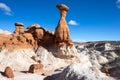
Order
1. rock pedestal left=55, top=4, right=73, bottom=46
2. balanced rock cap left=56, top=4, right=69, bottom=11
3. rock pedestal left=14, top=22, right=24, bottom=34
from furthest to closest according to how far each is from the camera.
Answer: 1. rock pedestal left=14, top=22, right=24, bottom=34
2. balanced rock cap left=56, top=4, right=69, bottom=11
3. rock pedestal left=55, top=4, right=73, bottom=46

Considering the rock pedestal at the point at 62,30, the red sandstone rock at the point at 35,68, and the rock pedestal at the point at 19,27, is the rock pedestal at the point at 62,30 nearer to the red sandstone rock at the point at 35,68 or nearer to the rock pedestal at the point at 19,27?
the rock pedestal at the point at 19,27

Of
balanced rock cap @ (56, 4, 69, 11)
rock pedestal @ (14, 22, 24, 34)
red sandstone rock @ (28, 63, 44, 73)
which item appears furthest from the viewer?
rock pedestal @ (14, 22, 24, 34)

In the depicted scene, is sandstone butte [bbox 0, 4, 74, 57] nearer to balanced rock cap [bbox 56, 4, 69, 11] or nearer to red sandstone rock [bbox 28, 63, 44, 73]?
balanced rock cap [bbox 56, 4, 69, 11]

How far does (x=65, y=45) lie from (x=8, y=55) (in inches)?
371

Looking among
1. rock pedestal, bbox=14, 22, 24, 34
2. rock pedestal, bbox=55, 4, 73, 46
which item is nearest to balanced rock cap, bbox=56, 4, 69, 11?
rock pedestal, bbox=55, 4, 73, 46

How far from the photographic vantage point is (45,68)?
3594 centimetres

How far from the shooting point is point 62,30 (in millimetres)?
42156

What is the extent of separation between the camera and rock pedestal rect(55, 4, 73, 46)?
41969 millimetres

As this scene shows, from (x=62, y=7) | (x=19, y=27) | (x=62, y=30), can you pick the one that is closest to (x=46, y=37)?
(x=62, y=30)

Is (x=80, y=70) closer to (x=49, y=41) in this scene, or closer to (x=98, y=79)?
(x=98, y=79)

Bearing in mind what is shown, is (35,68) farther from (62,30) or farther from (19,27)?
(19,27)

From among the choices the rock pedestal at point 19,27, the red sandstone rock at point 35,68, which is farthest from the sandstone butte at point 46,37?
the red sandstone rock at point 35,68

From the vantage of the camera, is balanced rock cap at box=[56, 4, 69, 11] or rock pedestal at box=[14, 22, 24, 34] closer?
balanced rock cap at box=[56, 4, 69, 11]

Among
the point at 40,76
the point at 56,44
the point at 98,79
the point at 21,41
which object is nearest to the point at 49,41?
the point at 56,44
